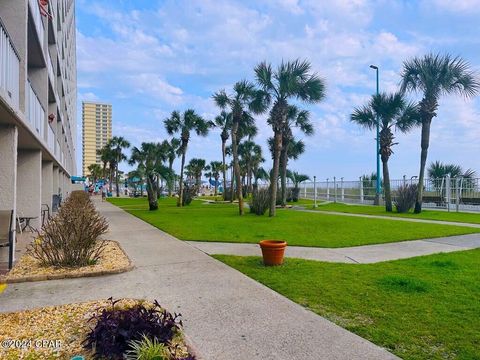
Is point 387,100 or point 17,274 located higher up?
point 387,100

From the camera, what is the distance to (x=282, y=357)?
143 inches

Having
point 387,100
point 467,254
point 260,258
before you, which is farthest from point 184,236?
point 387,100

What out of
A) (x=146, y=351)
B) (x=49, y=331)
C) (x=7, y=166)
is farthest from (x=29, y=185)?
(x=146, y=351)

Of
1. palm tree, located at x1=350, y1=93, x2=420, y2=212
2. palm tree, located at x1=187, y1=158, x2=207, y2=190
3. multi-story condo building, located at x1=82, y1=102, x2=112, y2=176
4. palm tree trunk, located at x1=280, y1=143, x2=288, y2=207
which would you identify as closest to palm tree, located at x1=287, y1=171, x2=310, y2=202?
palm tree trunk, located at x1=280, y1=143, x2=288, y2=207

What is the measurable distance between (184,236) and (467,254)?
7.58m

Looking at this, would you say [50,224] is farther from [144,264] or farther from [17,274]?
[144,264]

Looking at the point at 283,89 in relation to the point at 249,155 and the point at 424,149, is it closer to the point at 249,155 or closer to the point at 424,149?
the point at 424,149

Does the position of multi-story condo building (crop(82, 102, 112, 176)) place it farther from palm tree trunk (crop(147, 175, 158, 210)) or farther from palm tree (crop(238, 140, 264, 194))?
palm tree trunk (crop(147, 175, 158, 210))

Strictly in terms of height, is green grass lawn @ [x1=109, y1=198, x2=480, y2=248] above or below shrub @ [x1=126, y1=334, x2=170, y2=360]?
below

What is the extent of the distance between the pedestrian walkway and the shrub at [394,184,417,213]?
11.9 metres

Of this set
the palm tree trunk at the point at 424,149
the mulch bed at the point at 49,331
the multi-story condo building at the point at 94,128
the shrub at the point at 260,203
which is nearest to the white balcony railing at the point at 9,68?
the mulch bed at the point at 49,331

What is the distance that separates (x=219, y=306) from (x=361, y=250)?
222 inches

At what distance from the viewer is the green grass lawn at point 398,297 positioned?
13.3 feet

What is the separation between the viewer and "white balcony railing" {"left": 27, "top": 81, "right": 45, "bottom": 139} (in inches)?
423
